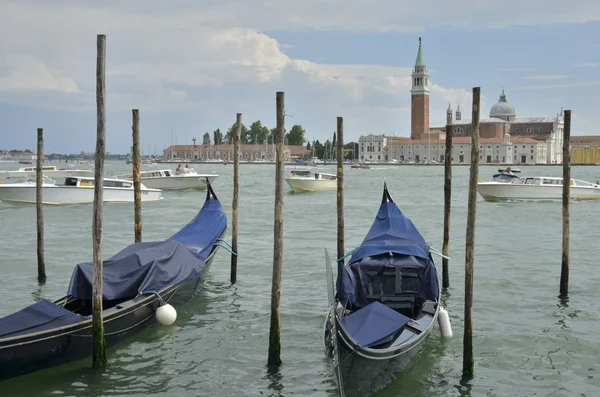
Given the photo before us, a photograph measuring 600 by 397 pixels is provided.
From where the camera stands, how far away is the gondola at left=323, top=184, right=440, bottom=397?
536 cm

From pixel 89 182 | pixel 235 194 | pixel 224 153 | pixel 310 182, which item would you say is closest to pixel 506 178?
pixel 310 182

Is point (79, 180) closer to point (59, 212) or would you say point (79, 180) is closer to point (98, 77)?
point (59, 212)

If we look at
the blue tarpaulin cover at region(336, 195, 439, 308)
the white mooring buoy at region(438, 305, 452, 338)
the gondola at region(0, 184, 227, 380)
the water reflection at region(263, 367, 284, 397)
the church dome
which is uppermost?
the church dome

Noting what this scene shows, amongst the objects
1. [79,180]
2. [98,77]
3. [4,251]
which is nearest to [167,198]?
[79,180]

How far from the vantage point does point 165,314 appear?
25.3 ft

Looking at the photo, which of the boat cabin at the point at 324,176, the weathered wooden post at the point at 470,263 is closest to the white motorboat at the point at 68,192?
the boat cabin at the point at 324,176

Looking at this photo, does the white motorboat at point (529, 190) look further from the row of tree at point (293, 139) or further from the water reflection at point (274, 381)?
the row of tree at point (293, 139)

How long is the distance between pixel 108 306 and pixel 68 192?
1666 centimetres

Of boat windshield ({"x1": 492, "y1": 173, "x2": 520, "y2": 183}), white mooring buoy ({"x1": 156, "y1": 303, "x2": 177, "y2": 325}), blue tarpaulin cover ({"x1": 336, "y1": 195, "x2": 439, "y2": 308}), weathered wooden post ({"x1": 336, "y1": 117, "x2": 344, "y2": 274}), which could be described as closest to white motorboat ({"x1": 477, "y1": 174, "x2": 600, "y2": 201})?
boat windshield ({"x1": 492, "y1": 173, "x2": 520, "y2": 183})

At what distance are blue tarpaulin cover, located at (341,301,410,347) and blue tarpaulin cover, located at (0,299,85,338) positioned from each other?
2.57 meters

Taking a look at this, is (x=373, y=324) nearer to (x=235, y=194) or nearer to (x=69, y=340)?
(x=69, y=340)

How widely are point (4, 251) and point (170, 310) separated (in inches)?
285

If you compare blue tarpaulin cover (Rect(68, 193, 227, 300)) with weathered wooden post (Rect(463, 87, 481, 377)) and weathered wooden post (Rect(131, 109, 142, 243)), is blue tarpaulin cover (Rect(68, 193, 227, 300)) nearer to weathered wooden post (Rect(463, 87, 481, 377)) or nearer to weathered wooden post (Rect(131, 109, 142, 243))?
weathered wooden post (Rect(131, 109, 142, 243))

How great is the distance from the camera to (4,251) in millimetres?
13562
